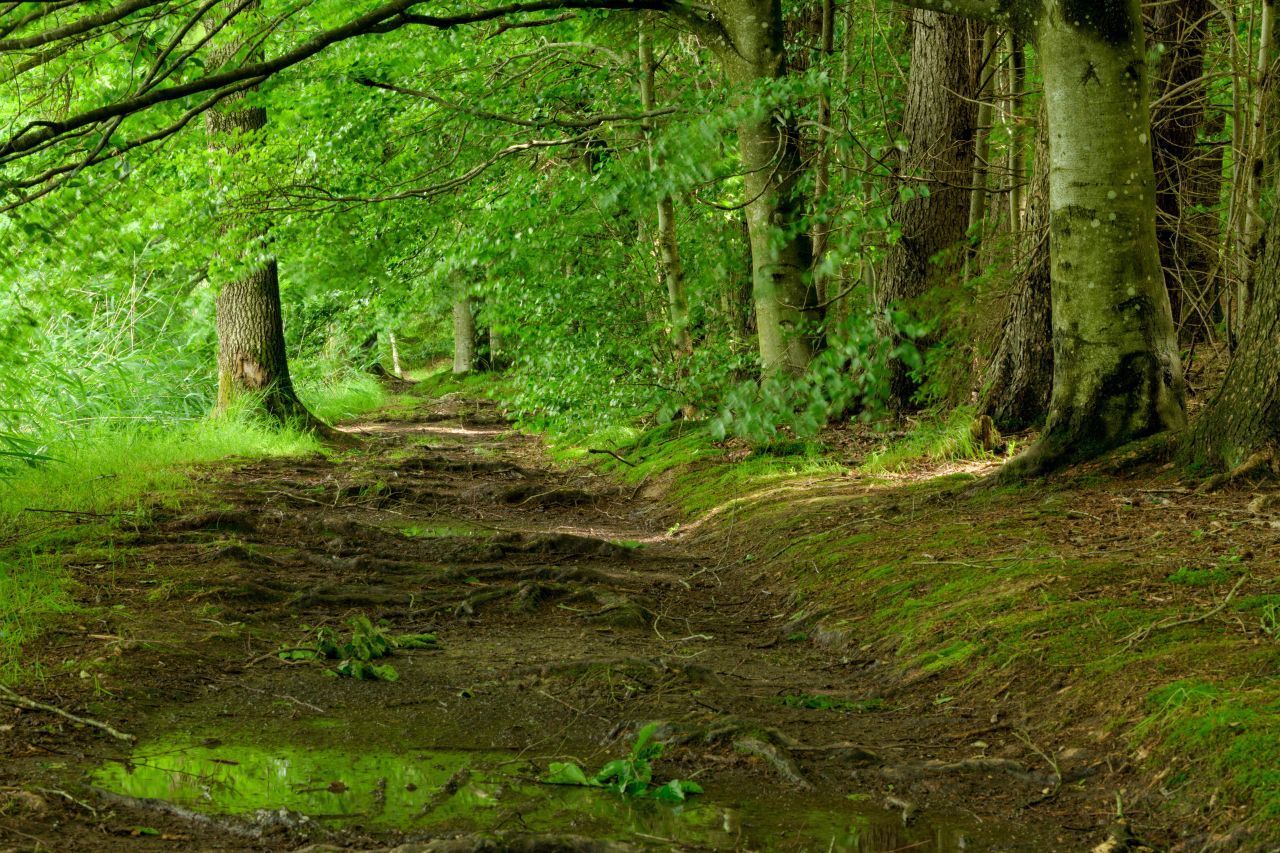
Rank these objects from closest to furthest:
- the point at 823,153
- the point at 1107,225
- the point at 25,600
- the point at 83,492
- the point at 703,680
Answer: the point at 703,680
the point at 25,600
the point at 1107,225
the point at 83,492
the point at 823,153

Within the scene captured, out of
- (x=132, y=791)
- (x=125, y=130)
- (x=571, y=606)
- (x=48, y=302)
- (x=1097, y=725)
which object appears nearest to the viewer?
(x=132, y=791)

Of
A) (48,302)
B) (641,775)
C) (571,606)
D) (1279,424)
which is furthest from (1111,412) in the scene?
(48,302)

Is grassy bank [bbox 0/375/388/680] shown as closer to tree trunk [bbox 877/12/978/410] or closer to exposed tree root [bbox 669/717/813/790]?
exposed tree root [bbox 669/717/813/790]

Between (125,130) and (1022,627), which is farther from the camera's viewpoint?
(125,130)

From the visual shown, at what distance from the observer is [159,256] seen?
934cm

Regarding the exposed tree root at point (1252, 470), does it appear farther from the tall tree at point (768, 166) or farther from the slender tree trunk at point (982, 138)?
the slender tree trunk at point (982, 138)

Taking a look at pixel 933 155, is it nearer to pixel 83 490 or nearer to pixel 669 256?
pixel 669 256

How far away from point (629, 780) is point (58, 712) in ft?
6.42

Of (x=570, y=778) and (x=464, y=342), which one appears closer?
(x=570, y=778)

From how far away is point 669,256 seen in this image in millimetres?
11766

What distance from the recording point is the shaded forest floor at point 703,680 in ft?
9.82

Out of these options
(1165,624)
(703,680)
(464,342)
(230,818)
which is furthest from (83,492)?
(464,342)

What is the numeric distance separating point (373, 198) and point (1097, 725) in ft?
26.6

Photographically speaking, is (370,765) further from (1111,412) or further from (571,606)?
(1111,412)
